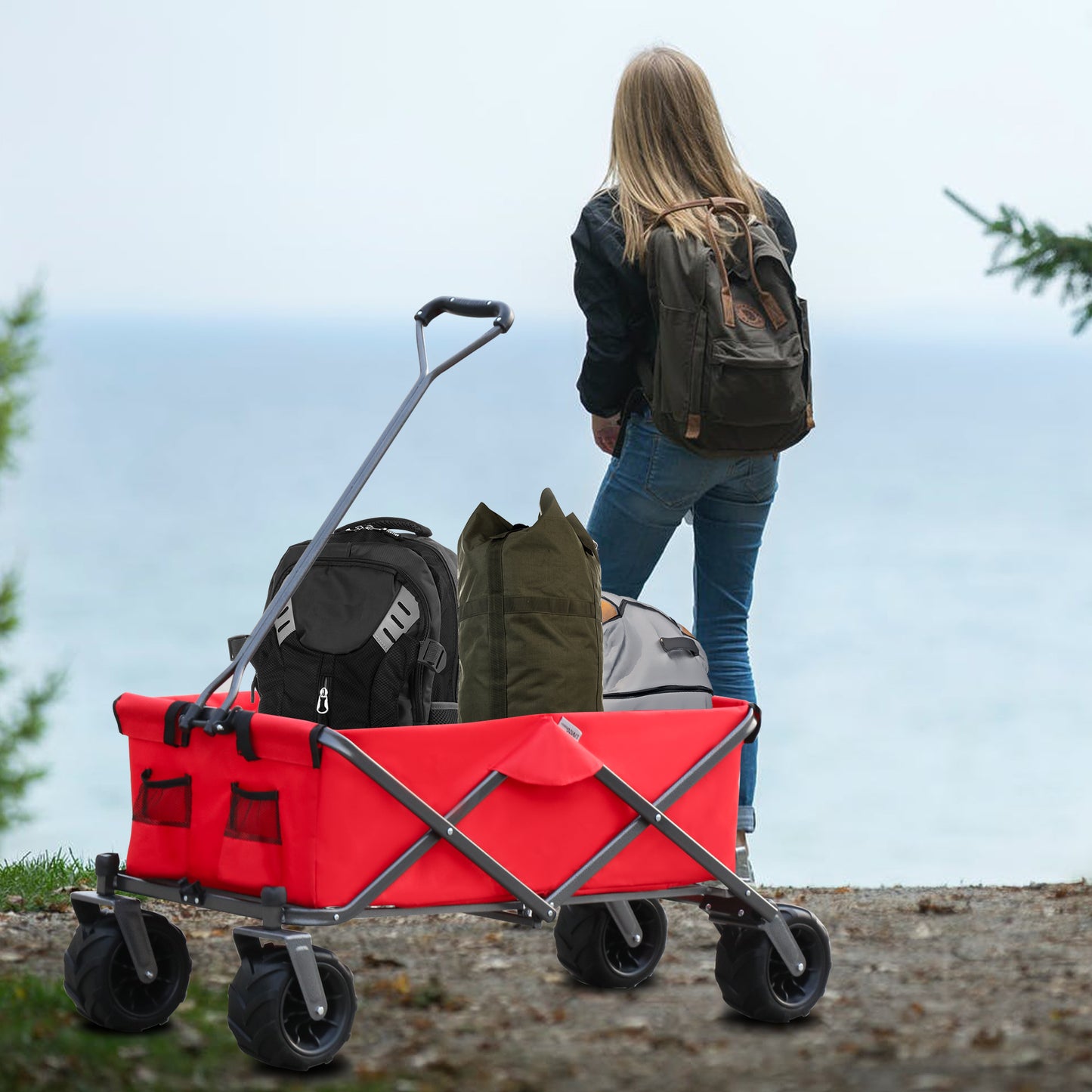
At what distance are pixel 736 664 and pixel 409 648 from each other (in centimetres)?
123

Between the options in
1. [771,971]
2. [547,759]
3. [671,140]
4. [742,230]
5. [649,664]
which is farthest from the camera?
[671,140]

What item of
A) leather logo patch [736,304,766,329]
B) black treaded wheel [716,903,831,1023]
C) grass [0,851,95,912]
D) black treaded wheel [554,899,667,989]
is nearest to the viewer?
black treaded wheel [716,903,831,1023]

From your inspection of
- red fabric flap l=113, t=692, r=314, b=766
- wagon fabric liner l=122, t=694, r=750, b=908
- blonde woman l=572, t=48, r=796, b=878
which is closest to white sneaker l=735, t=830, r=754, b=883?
blonde woman l=572, t=48, r=796, b=878

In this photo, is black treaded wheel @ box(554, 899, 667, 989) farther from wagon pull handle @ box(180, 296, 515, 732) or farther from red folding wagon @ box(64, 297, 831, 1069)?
wagon pull handle @ box(180, 296, 515, 732)

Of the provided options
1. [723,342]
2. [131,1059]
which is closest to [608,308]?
[723,342]

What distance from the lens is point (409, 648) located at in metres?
3.61

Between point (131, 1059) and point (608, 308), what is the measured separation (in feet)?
7.21

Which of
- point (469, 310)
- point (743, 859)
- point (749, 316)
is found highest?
point (749, 316)

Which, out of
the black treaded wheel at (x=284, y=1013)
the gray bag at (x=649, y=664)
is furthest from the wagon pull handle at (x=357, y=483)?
the gray bag at (x=649, y=664)

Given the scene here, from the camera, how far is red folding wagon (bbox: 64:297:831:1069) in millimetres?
3170

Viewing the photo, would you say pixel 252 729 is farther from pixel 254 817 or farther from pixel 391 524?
pixel 391 524

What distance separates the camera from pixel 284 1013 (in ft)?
10.5

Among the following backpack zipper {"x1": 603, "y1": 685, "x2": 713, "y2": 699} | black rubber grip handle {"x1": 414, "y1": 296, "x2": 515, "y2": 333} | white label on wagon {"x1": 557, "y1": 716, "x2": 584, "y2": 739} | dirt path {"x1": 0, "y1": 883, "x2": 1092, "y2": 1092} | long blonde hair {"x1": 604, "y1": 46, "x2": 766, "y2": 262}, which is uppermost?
long blonde hair {"x1": 604, "y1": 46, "x2": 766, "y2": 262}

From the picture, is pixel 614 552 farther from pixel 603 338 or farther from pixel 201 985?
pixel 201 985
